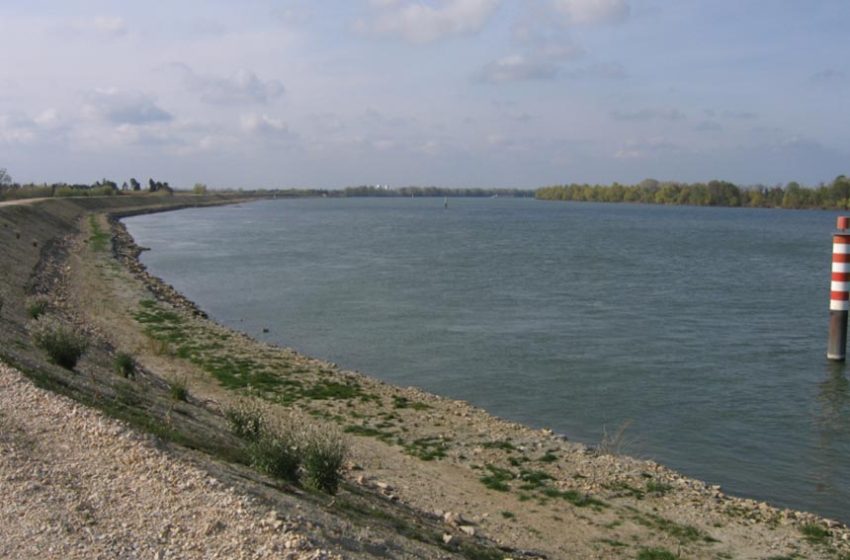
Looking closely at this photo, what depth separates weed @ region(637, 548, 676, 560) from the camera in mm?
9000

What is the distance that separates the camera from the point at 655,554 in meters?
9.10

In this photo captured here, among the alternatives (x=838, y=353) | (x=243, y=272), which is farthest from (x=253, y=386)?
(x=243, y=272)

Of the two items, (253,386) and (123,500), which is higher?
(123,500)

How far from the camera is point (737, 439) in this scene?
14.8 metres

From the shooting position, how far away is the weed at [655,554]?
9000 mm

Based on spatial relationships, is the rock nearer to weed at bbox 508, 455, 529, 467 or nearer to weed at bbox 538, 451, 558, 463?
weed at bbox 508, 455, 529, 467

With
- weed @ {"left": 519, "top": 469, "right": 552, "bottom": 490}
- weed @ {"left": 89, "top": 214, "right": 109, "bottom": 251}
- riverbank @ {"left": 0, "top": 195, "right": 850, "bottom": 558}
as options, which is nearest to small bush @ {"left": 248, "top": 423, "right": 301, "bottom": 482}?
riverbank @ {"left": 0, "top": 195, "right": 850, "bottom": 558}

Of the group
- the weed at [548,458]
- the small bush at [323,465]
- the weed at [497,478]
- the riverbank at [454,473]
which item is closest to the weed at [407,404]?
the riverbank at [454,473]

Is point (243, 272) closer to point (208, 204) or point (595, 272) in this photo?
point (595, 272)

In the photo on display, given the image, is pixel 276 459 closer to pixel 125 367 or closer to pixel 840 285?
pixel 125 367

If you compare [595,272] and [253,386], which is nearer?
[253,386]

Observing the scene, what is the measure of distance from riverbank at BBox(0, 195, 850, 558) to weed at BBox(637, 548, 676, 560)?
32 millimetres

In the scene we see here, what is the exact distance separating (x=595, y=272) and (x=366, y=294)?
544 inches

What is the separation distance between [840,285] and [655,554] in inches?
529
